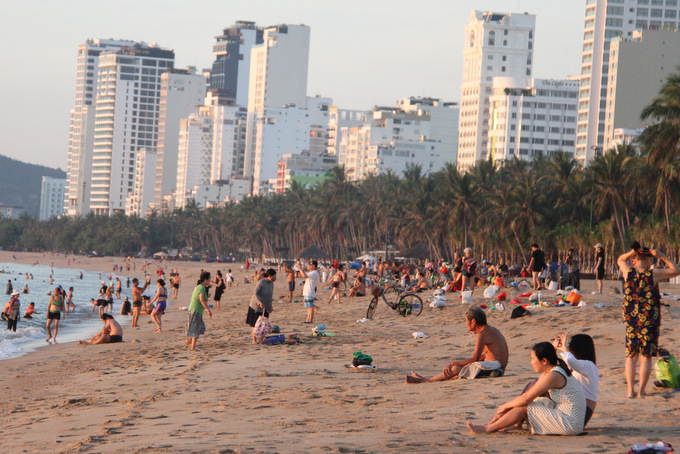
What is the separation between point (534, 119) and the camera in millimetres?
135250

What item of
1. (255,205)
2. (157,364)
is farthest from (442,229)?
(157,364)

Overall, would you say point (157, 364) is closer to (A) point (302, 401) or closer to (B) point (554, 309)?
(A) point (302, 401)

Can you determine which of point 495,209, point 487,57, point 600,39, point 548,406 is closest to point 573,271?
point 548,406

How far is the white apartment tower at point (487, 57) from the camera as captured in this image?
490 ft

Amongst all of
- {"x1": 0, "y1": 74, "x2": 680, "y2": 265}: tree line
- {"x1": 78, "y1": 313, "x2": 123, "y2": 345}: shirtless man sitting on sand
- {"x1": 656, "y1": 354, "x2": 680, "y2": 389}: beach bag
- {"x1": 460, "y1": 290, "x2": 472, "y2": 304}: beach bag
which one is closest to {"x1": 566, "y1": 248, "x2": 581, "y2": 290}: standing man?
{"x1": 460, "y1": 290, "x2": 472, "y2": 304}: beach bag

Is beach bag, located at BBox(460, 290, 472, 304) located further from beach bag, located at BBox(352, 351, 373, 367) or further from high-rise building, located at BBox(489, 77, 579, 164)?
high-rise building, located at BBox(489, 77, 579, 164)

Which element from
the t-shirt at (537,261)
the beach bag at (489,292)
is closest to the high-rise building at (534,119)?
the t-shirt at (537,261)

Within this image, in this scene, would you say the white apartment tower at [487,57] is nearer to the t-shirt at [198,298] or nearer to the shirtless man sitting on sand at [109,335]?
the shirtless man sitting on sand at [109,335]

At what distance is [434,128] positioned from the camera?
540 ft

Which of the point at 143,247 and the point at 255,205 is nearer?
the point at 255,205

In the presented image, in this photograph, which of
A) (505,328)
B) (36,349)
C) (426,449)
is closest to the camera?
(426,449)

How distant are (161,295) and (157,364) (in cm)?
853

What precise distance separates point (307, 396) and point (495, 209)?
52360mm

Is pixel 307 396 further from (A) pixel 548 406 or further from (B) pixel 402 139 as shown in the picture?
(B) pixel 402 139
